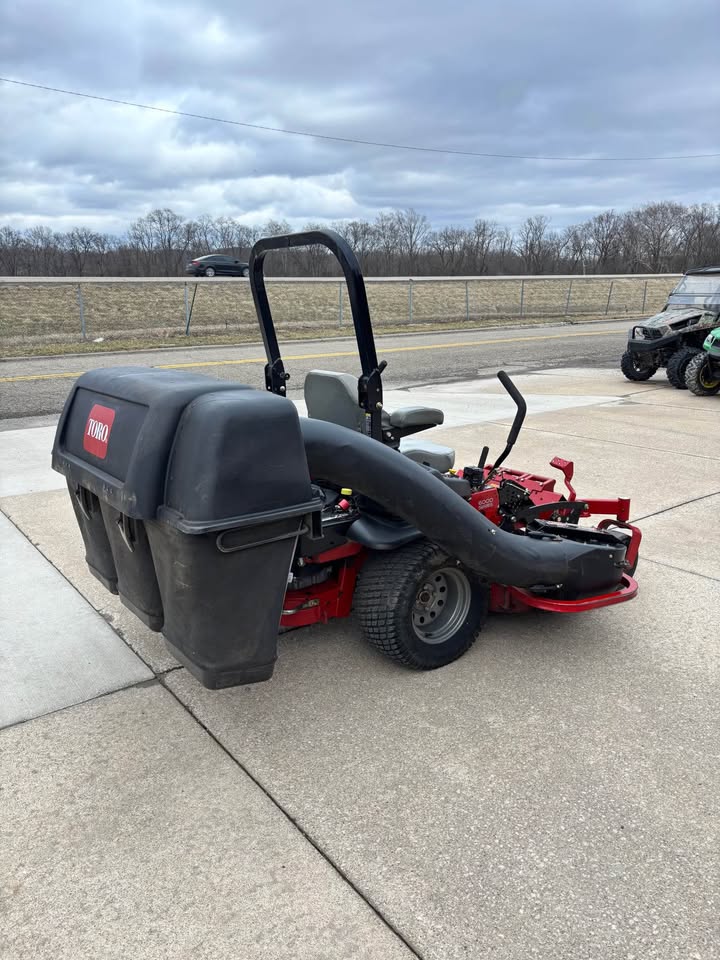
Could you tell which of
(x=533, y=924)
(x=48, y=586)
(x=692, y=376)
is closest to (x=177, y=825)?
(x=533, y=924)

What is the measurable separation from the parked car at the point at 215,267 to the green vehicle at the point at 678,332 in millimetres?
25170

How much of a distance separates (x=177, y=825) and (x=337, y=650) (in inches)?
43.4

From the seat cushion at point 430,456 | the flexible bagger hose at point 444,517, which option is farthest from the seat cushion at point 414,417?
the flexible bagger hose at point 444,517

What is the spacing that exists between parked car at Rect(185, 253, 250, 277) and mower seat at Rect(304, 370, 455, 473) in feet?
103

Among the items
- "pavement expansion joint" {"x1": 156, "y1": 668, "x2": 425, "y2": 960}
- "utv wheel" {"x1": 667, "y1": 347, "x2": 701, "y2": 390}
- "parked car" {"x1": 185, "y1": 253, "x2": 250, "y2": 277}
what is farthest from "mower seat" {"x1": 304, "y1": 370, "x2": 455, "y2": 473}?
"parked car" {"x1": 185, "y1": 253, "x2": 250, "y2": 277}

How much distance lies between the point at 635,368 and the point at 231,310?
12976mm

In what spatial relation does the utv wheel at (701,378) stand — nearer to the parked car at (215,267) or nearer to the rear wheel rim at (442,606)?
the rear wheel rim at (442,606)

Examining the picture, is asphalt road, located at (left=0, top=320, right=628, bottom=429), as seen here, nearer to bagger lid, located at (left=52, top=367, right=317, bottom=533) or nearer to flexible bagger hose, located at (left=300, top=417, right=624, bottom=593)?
bagger lid, located at (left=52, top=367, right=317, bottom=533)

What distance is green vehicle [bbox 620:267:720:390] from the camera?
10305 mm

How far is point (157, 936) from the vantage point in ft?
5.98

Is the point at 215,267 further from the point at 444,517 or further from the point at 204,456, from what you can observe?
the point at 204,456

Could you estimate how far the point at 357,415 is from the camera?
3.11 m

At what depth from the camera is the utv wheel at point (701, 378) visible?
32.1 feet

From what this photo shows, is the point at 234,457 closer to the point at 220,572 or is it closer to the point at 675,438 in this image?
the point at 220,572
